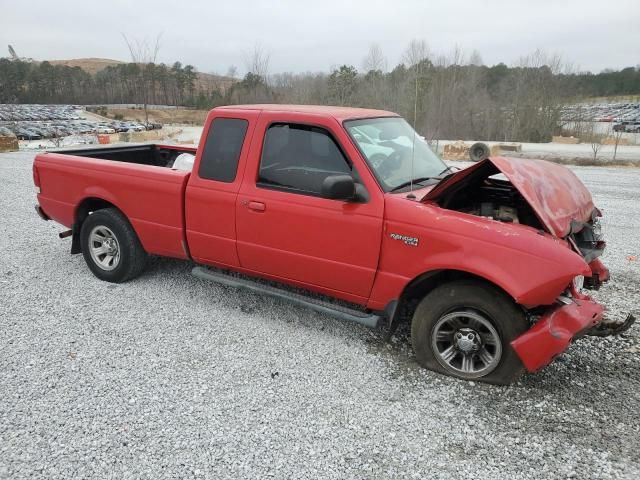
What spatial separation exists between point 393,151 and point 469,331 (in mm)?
1636

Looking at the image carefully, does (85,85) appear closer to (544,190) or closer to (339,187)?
(339,187)

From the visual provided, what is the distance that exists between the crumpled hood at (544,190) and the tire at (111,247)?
3219 mm

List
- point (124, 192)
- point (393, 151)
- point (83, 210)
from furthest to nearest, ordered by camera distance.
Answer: point (83, 210) < point (124, 192) < point (393, 151)

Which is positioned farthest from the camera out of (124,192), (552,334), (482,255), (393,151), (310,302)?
(124,192)

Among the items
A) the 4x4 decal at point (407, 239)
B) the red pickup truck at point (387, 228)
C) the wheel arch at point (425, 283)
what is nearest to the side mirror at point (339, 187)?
the red pickup truck at point (387, 228)

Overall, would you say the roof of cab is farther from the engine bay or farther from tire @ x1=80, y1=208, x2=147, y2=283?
tire @ x1=80, y1=208, x2=147, y2=283

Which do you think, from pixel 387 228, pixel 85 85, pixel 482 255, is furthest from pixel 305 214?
pixel 85 85

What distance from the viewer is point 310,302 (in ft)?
12.7

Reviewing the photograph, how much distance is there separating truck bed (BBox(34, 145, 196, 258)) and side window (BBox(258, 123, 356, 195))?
37.1 inches

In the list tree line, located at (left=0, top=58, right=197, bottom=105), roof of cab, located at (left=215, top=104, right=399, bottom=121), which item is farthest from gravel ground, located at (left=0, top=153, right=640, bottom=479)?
tree line, located at (left=0, top=58, right=197, bottom=105)

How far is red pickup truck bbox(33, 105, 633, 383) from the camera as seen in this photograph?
306cm

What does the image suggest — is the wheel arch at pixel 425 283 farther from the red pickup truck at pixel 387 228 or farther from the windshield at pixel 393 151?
the windshield at pixel 393 151

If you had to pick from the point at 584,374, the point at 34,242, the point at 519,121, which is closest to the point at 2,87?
the point at 519,121

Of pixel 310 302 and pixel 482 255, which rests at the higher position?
pixel 482 255
